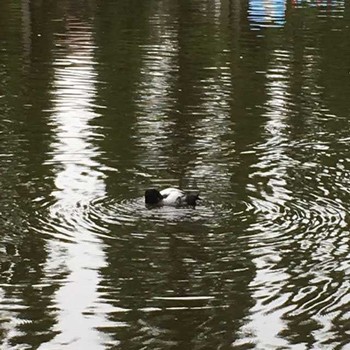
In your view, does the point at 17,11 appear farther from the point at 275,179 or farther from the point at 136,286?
the point at 136,286

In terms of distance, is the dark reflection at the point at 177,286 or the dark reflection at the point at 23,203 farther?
the dark reflection at the point at 23,203

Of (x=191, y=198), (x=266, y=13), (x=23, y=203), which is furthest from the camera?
(x=266, y=13)

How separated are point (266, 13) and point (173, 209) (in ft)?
86.0

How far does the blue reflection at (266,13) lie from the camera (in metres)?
33.9

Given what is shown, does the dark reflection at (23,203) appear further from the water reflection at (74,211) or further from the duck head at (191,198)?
the duck head at (191,198)

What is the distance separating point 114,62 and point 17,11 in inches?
536

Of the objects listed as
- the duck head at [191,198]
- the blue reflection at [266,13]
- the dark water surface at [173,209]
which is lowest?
the blue reflection at [266,13]

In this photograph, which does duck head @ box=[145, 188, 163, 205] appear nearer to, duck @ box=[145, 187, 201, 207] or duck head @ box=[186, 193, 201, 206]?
duck @ box=[145, 187, 201, 207]

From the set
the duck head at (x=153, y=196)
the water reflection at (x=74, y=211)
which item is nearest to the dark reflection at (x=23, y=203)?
the water reflection at (x=74, y=211)

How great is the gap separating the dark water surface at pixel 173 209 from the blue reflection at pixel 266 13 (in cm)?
782

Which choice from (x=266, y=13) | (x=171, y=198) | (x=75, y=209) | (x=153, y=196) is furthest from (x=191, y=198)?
(x=266, y=13)

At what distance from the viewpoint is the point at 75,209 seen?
1209 centimetres

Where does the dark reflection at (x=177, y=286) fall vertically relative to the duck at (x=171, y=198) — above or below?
below

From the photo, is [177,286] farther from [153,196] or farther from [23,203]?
[23,203]
